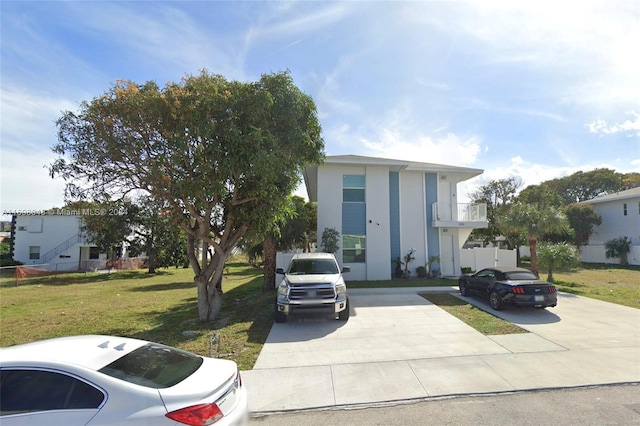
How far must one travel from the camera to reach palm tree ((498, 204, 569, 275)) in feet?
56.0

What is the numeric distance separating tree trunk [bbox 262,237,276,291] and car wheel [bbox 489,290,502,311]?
29.5 feet

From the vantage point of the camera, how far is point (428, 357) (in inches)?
269

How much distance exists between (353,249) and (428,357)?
38.2 ft

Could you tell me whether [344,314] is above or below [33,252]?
below

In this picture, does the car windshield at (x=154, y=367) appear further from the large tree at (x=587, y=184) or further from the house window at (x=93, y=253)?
the large tree at (x=587, y=184)

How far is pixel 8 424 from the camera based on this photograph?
2.54 m

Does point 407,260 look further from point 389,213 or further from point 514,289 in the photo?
point 514,289

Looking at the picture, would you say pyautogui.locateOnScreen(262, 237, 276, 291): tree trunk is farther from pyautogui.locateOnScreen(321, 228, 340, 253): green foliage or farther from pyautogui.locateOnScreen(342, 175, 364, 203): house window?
pyautogui.locateOnScreen(342, 175, 364, 203): house window

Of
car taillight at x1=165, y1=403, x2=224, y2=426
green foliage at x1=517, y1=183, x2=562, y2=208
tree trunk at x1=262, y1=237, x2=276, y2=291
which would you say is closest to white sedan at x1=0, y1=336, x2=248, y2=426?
car taillight at x1=165, y1=403, x2=224, y2=426

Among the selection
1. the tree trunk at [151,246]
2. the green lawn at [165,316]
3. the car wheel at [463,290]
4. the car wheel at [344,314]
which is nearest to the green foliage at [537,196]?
the green lawn at [165,316]

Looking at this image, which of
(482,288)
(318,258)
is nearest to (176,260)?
(318,258)

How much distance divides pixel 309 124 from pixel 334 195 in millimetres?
8701

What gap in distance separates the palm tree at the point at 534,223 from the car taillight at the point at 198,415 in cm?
1767

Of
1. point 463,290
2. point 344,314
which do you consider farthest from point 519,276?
point 344,314
